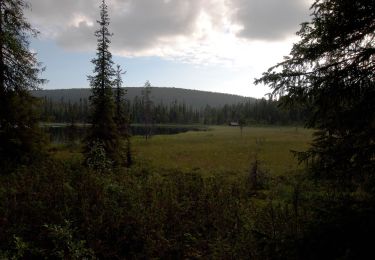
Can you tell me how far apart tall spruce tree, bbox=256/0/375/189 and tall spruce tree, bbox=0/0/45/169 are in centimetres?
1404

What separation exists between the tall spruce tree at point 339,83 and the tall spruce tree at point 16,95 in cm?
1404

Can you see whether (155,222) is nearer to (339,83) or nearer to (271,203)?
(271,203)

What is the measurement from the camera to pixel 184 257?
763cm

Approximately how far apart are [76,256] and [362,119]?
19.8ft

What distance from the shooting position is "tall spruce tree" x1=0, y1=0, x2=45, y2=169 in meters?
16.0

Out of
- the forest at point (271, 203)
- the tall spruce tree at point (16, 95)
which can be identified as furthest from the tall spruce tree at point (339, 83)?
the tall spruce tree at point (16, 95)

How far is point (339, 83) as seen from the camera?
6121 millimetres

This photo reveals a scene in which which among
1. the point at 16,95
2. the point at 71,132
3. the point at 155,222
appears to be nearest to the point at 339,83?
the point at 155,222

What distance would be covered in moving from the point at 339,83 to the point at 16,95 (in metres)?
15.8

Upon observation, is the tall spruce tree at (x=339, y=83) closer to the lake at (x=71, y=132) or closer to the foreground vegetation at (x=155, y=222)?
the foreground vegetation at (x=155, y=222)

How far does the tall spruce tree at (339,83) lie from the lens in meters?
5.70

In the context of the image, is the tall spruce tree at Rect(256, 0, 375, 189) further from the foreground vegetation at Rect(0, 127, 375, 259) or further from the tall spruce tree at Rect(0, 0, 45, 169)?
the tall spruce tree at Rect(0, 0, 45, 169)

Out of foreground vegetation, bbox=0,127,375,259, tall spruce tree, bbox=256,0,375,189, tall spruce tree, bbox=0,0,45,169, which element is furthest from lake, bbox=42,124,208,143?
tall spruce tree, bbox=256,0,375,189

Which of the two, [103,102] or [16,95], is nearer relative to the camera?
[16,95]
